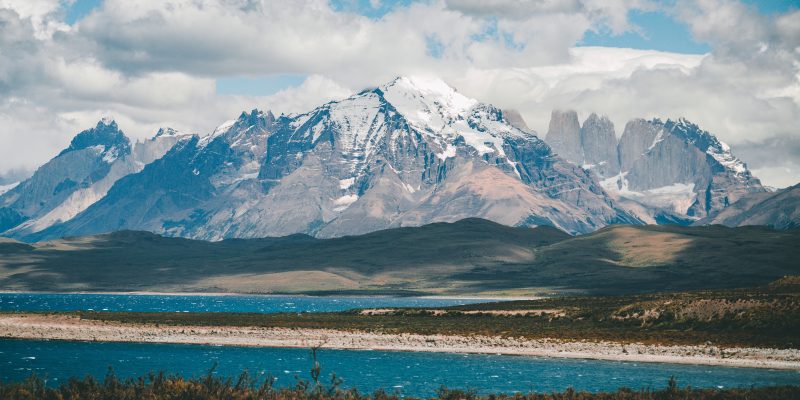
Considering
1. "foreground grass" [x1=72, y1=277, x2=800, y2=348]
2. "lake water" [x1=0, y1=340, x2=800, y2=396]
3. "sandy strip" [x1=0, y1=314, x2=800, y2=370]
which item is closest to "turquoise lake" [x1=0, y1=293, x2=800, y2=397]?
"lake water" [x1=0, y1=340, x2=800, y2=396]

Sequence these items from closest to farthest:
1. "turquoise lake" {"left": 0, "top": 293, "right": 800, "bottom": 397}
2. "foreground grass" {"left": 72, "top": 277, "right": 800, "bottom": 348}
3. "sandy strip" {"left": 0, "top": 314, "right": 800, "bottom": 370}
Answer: "turquoise lake" {"left": 0, "top": 293, "right": 800, "bottom": 397} → "sandy strip" {"left": 0, "top": 314, "right": 800, "bottom": 370} → "foreground grass" {"left": 72, "top": 277, "right": 800, "bottom": 348}

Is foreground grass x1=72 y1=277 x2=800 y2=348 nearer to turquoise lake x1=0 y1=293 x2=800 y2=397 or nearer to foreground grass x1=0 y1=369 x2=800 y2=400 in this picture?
turquoise lake x1=0 y1=293 x2=800 y2=397

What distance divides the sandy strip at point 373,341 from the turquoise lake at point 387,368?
10.7ft

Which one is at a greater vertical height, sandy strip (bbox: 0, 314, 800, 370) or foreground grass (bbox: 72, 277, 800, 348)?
foreground grass (bbox: 72, 277, 800, 348)

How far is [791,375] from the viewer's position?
8619 cm

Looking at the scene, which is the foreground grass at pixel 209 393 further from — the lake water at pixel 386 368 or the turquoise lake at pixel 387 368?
the lake water at pixel 386 368

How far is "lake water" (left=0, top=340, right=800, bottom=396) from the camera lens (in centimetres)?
8250

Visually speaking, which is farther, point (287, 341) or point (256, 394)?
point (287, 341)

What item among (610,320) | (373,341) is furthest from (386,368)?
(610,320)

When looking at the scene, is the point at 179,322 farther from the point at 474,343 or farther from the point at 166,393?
the point at 166,393

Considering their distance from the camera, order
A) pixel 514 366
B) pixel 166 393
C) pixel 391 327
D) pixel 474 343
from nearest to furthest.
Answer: pixel 166 393 < pixel 514 366 < pixel 474 343 < pixel 391 327

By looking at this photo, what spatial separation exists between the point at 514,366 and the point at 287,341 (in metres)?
32.3

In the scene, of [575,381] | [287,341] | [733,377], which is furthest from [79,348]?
[733,377]

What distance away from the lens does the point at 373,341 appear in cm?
11750
